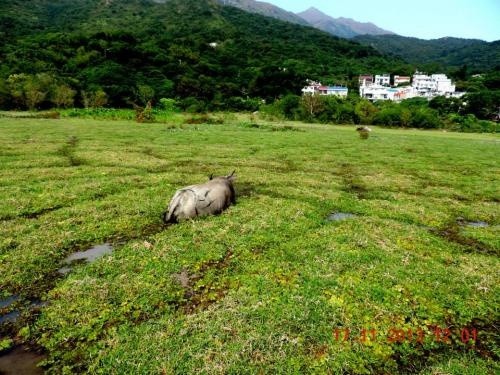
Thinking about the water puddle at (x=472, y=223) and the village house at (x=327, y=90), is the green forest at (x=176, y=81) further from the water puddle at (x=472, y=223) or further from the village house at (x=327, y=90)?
the water puddle at (x=472, y=223)

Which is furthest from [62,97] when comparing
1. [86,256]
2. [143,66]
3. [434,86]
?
[434,86]

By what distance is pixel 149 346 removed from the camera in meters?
6.67

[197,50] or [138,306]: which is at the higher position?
[197,50]

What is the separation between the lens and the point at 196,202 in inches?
529

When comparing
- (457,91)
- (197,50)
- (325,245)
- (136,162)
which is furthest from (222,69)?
(325,245)

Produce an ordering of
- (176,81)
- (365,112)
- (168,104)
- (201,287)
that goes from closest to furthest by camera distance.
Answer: (201,287)
(365,112)
(168,104)
(176,81)

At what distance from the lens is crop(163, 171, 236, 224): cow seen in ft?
43.1

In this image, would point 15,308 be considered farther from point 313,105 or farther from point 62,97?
point 313,105

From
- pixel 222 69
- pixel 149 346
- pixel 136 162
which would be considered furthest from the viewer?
pixel 222 69

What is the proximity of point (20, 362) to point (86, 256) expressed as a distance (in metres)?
4.20

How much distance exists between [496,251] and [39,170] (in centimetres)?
2226

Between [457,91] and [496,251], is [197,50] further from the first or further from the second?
[496,251]

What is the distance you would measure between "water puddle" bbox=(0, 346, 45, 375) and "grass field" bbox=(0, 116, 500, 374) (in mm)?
256

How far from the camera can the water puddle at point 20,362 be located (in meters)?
6.19
